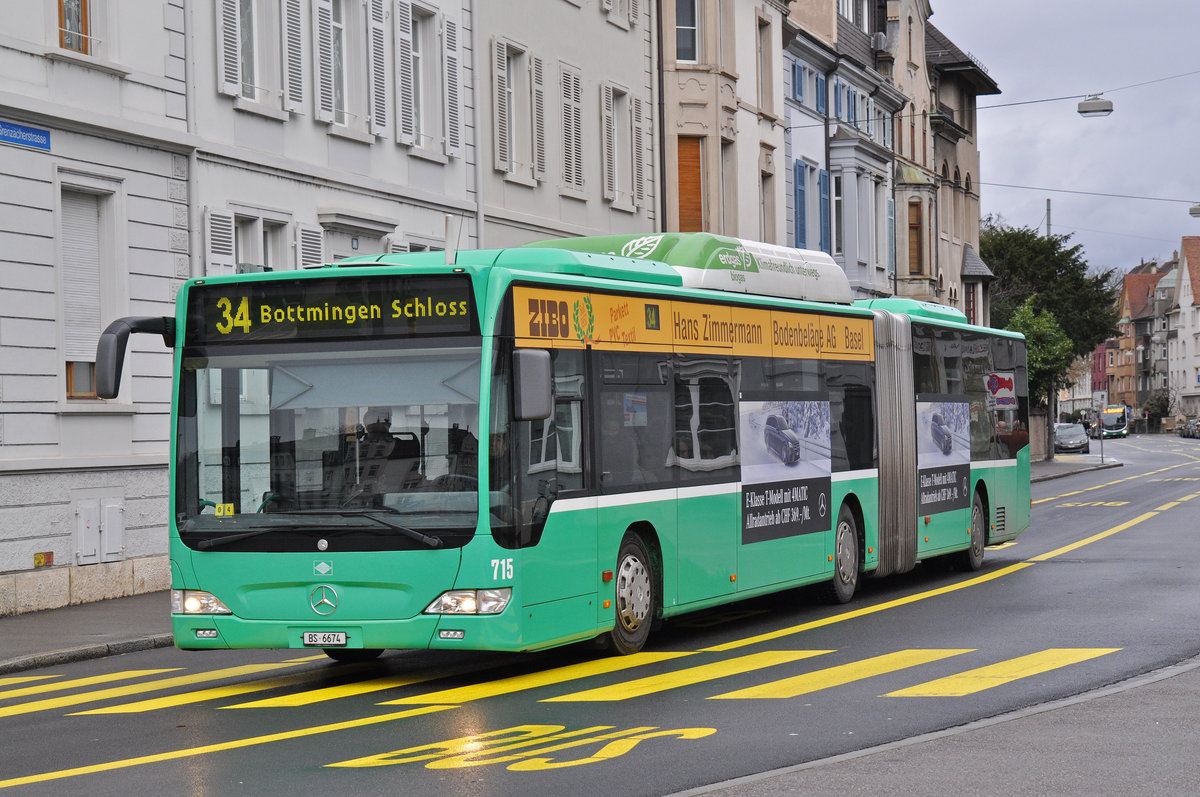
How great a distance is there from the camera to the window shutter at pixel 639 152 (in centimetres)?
3612

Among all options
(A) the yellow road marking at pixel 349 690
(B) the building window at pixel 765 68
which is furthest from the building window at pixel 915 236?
(A) the yellow road marking at pixel 349 690

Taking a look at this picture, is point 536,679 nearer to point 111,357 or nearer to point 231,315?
point 231,315

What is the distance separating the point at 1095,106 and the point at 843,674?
111 ft

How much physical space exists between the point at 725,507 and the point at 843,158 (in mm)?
38214

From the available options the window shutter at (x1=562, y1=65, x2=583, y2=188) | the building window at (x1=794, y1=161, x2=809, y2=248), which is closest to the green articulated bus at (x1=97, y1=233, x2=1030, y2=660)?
the window shutter at (x1=562, y1=65, x2=583, y2=188)

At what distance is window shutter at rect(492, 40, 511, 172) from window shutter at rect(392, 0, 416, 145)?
2410 millimetres

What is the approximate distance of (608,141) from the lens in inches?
1373

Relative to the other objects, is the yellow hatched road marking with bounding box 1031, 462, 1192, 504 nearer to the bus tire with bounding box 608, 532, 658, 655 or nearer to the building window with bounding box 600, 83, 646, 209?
the building window with bounding box 600, 83, 646, 209

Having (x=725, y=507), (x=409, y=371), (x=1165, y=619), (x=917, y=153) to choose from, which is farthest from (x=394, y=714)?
(x=917, y=153)

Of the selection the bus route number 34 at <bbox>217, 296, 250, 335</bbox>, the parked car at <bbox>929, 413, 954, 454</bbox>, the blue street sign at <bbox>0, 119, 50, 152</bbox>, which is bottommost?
the parked car at <bbox>929, 413, 954, 454</bbox>

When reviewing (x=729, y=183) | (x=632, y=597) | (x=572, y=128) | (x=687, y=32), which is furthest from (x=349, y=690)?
(x=729, y=183)

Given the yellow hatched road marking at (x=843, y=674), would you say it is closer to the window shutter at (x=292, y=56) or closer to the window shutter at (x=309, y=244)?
the window shutter at (x=309, y=244)

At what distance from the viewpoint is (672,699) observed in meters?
11.1

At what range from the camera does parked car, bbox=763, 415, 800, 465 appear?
53.3 feet
